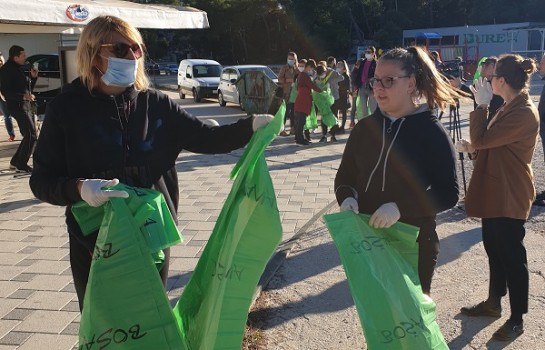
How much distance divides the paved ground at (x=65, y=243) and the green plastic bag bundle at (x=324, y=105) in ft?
6.81

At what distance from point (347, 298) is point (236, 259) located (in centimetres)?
215

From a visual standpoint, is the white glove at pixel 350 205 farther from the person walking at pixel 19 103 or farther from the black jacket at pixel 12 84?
the black jacket at pixel 12 84

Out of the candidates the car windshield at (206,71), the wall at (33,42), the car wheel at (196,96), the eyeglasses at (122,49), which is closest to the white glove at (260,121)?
the eyeglasses at (122,49)

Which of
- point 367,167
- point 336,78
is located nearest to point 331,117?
point 336,78

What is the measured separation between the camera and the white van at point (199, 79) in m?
20.8

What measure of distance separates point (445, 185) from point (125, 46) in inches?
63.2

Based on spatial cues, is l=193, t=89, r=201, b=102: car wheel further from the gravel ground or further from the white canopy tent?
the gravel ground

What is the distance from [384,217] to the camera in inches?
94.8

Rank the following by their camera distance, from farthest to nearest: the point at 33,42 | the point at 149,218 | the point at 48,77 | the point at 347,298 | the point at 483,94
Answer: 1. the point at 33,42
2. the point at 48,77
3. the point at 347,298
4. the point at 483,94
5. the point at 149,218

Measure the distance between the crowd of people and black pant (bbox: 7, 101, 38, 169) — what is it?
22.0 ft

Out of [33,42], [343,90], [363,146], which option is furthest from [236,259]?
[33,42]

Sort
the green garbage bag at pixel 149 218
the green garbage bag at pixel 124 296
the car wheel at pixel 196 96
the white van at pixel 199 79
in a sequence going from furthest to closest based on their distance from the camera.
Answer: the car wheel at pixel 196 96
the white van at pixel 199 79
the green garbage bag at pixel 149 218
the green garbage bag at pixel 124 296

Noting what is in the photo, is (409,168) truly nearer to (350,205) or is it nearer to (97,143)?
(350,205)

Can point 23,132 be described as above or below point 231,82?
below
